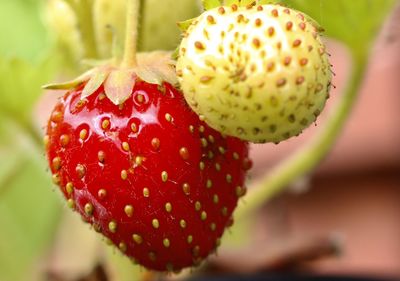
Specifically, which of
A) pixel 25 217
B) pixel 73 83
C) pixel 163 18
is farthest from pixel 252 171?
pixel 73 83

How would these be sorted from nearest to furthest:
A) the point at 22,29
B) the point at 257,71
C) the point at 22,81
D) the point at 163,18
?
the point at 257,71, the point at 163,18, the point at 22,81, the point at 22,29

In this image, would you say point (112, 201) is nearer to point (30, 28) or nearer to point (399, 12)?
point (399, 12)

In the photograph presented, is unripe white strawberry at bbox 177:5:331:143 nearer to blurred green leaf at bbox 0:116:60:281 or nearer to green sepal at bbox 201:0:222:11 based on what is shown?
green sepal at bbox 201:0:222:11

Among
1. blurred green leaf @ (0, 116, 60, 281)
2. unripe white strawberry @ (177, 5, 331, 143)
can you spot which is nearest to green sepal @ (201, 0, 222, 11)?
unripe white strawberry @ (177, 5, 331, 143)

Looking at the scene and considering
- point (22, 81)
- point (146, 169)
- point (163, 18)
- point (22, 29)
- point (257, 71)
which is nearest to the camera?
point (257, 71)

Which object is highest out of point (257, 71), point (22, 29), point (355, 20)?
point (257, 71)

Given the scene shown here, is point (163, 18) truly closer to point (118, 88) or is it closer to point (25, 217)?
point (118, 88)

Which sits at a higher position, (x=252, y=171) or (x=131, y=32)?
(x=131, y=32)
